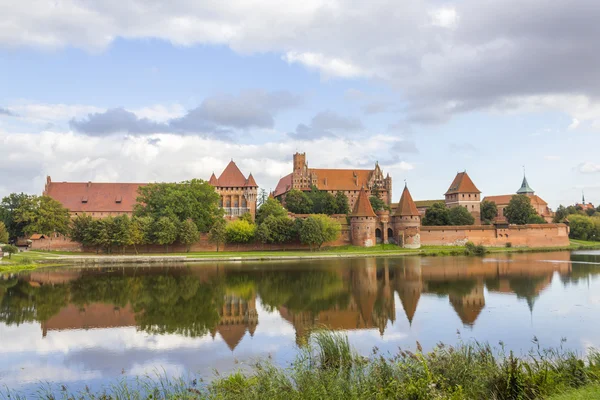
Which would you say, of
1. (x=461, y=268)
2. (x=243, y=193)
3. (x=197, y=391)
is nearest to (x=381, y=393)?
(x=197, y=391)

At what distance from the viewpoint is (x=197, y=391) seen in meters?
8.04

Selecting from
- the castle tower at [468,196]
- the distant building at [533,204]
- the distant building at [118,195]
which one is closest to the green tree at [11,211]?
the distant building at [118,195]

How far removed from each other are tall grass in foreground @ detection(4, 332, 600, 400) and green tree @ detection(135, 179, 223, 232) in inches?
1465

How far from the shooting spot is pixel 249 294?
1997 centimetres

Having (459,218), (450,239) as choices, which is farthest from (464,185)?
(450,239)

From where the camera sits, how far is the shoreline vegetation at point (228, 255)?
34.4 m

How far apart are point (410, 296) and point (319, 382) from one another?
1206 centimetres

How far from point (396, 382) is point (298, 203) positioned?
5066 centimetres

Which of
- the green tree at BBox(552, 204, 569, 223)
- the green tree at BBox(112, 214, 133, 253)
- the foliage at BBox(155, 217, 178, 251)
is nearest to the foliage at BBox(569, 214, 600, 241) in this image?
the green tree at BBox(552, 204, 569, 223)

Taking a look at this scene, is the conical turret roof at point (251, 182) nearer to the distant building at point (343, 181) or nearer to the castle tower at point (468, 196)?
→ the distant building at point (343, 181)

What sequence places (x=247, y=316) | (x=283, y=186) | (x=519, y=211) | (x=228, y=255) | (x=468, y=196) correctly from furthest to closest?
(x=283, y=186) < (x=468, y=196) < (x=519, y=211) < (x=228, y=255) < (x=247, y=316)

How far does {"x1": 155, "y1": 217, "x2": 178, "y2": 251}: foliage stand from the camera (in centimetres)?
4231

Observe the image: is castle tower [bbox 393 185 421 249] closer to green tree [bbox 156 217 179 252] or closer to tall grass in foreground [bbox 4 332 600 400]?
green tree [bbox 156 217 179 252]

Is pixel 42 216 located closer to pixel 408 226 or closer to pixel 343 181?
pixel 408 226
